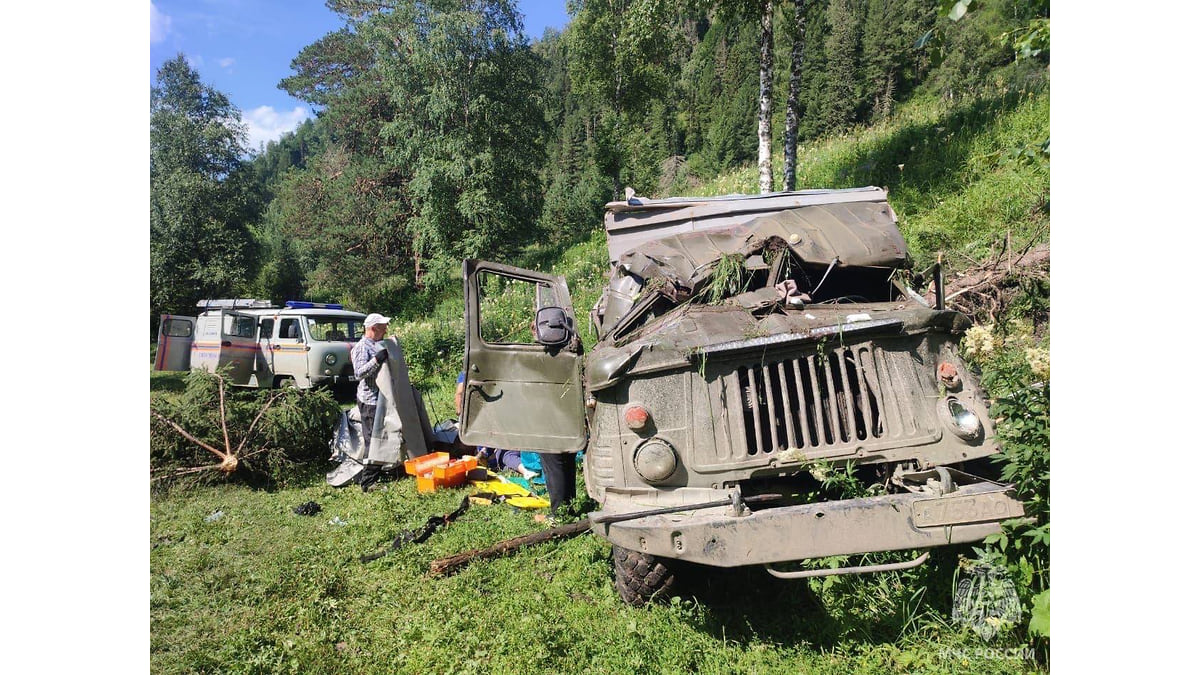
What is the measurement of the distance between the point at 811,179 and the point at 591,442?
13218 millimetres

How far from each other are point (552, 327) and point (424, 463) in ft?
8.73

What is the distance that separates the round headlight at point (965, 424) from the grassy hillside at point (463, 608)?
0.60 meters

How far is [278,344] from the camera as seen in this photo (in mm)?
13070

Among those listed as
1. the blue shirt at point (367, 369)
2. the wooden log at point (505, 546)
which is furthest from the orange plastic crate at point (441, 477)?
the wooden log at point (505, 546)

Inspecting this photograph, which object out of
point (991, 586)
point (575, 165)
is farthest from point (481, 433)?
point (575, 165)

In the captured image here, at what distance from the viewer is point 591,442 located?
11.4ft

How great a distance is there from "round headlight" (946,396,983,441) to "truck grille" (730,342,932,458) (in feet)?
0.38

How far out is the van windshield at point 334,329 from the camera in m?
13.1

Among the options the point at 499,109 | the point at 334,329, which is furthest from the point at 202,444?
the point at 499,109

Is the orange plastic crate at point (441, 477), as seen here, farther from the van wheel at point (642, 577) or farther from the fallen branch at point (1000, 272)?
the fallen branch at point (1000, 272)

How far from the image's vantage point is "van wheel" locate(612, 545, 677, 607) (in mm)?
3346

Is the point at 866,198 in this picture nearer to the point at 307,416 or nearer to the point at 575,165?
the point at 307,416

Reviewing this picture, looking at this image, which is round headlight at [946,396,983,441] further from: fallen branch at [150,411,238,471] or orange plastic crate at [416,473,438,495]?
fallen branch at [150,411,238,471]

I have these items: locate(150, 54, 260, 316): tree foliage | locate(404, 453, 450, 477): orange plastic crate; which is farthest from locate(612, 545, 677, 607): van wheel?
locate(150, 54, 260, 316): tree foliage
